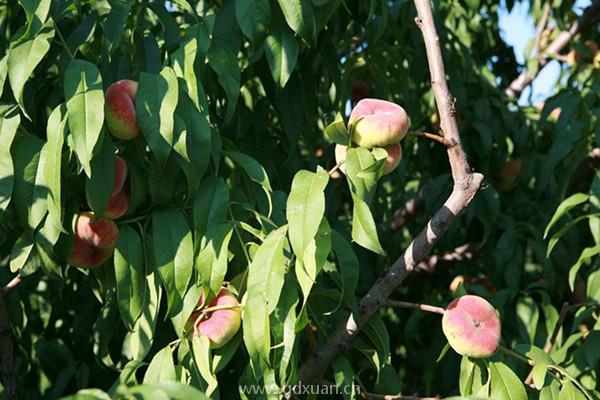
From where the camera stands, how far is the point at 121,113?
3.80 feet

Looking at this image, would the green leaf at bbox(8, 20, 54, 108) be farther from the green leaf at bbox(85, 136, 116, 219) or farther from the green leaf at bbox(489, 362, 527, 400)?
the green leaf at bbox(489, 362, 527, 400)

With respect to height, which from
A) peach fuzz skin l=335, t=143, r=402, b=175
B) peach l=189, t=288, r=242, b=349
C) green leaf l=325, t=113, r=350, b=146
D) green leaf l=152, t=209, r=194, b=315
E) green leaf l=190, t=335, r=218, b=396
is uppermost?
green leaf l=325, t=113, r=350, b=146

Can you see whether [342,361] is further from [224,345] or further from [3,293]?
[3,293]

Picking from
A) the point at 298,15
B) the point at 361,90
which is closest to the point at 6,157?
the point at 298,15

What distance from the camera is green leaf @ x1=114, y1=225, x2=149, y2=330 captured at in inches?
45.6

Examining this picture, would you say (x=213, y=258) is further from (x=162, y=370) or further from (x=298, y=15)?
(x=298, y=15)

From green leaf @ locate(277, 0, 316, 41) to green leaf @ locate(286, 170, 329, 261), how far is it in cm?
31

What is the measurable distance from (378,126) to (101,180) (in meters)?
0.38

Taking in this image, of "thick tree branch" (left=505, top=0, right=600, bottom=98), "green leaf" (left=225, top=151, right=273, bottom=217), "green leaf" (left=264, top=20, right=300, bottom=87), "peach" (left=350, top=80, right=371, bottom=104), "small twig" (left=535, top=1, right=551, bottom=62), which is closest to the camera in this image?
"green leaf" (left=225, top=151, right=273, bottom=217)

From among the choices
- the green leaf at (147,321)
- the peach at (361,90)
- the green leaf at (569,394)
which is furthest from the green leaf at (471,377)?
the peach at (361,90)

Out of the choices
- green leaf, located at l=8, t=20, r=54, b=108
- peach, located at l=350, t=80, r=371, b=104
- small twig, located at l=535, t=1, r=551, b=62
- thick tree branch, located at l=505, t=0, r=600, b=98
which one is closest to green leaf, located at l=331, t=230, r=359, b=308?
green leaf, located at l=8, t=20, r=54, b=108

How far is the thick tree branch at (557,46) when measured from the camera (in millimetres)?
2662

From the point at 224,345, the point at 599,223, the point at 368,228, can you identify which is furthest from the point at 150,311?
the point at 599,223

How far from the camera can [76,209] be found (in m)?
1.24
